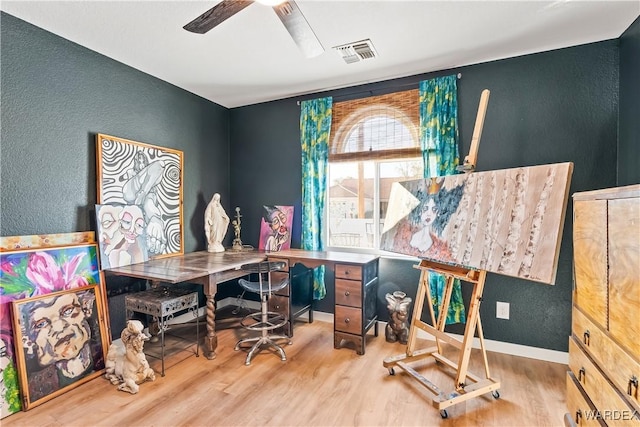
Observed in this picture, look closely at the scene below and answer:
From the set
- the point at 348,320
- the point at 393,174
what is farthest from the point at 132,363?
the point at 393,174

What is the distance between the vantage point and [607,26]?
7.29 feet

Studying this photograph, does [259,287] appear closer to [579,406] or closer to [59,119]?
[59,119]

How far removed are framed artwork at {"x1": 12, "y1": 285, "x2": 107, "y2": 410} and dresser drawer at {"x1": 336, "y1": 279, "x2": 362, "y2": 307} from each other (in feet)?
6.25

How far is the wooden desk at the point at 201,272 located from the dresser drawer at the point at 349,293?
0.85 meters

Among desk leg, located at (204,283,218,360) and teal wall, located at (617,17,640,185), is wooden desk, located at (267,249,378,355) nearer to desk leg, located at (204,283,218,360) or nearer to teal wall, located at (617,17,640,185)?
desk leg, located at (204,283,218,360)

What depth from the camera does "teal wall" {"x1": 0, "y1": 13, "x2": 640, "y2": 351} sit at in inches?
85.0

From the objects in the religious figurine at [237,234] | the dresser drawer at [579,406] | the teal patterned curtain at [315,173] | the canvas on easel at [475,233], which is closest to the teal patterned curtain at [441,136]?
the canvas on easel at [475,233]

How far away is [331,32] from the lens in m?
2.30

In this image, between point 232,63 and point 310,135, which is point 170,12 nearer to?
point 232,63

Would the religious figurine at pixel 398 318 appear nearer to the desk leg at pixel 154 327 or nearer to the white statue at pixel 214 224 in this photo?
the white statue at pixel 214 224

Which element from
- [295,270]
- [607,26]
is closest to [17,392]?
[295,270]

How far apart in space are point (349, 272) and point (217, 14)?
6.87 ft

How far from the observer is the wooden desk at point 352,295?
9.01 feet

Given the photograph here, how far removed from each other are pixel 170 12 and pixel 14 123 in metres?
1.29
